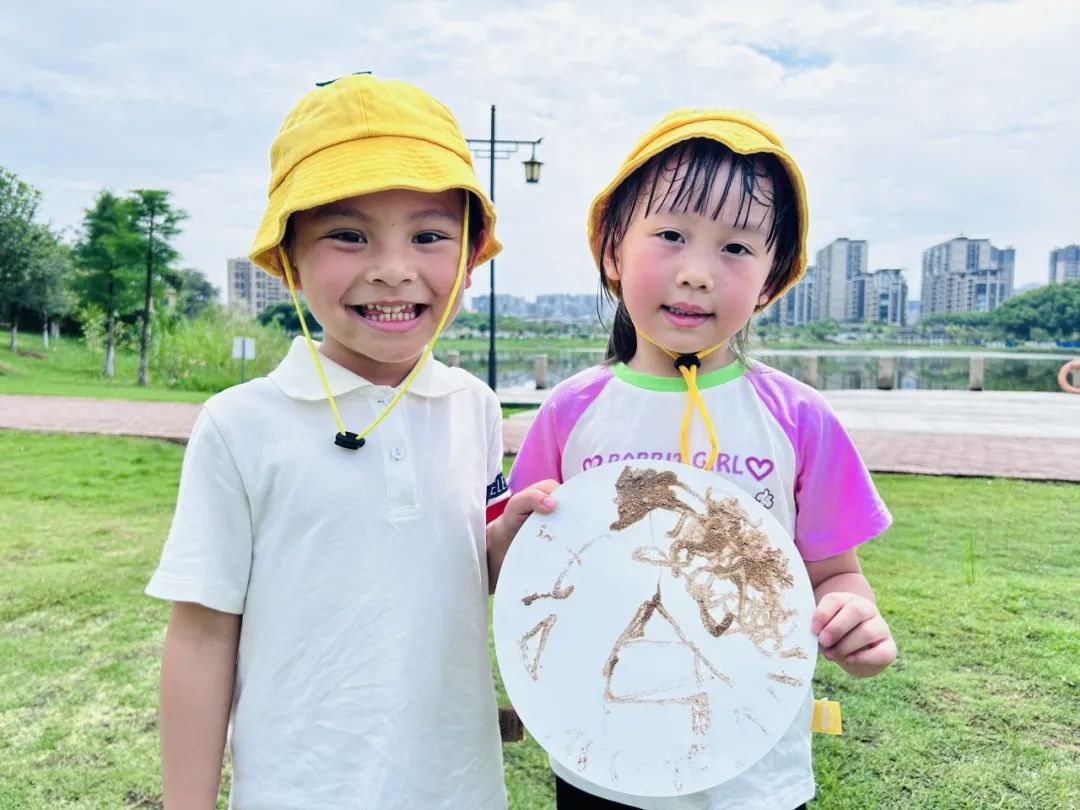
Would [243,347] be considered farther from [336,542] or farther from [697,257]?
[697,257]

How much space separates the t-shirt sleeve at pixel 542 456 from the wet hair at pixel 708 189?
285mm

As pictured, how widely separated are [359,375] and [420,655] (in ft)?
1.37

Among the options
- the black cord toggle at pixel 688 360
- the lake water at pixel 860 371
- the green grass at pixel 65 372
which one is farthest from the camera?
the lake water at pixel 860 371

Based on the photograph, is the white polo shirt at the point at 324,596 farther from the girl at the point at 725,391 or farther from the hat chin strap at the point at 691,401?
the hat chin strap at the point at 691,401

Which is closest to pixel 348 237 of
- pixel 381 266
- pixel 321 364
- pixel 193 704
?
pixel 381 266

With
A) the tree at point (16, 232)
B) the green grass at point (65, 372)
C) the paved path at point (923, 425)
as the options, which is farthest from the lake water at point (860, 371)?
the tree at point (16, 232)

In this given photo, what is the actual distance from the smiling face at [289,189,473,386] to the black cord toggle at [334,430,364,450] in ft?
0.40

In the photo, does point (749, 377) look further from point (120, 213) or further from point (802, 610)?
point (120, 213)

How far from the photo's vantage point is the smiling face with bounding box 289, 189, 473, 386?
1.09 m

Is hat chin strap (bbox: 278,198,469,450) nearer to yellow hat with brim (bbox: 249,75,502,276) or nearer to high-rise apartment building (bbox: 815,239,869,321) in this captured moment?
yellow hat with brim (bbox: 249,75,502,276)

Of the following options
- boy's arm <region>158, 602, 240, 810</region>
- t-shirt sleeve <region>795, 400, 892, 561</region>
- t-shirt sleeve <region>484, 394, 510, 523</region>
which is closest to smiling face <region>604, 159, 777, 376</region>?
t-shirt sleeve <region>795, 400, 892, 561</region>

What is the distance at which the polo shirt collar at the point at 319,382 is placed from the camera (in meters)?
1.13

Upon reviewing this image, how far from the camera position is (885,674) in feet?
9.56

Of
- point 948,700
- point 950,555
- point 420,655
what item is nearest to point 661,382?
point 420,655
